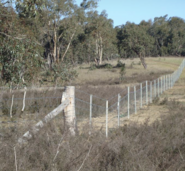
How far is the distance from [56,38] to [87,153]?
40.2 metres

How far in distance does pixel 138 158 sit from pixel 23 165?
217 cm

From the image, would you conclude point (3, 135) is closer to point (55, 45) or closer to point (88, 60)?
point (55, 45)

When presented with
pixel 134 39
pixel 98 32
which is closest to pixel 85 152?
pixel 134 39

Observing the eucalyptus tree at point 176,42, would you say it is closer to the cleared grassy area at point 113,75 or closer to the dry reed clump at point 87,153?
the cleared grassy area at point 113,75

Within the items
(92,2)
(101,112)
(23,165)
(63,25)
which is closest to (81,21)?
(63,25)

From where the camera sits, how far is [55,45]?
44.3 meters

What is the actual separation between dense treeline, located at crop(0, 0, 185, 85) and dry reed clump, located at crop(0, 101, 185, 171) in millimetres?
5500

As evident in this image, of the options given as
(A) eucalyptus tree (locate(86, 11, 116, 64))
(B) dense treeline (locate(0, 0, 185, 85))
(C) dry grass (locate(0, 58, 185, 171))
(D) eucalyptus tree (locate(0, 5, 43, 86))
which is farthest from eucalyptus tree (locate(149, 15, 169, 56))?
(C) dry grass (locate(0, 58, 185, 171))

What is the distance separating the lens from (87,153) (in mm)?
5594

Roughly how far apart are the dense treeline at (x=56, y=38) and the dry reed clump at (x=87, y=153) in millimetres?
5500

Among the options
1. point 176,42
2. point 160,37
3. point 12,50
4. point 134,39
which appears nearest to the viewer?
point 12,50

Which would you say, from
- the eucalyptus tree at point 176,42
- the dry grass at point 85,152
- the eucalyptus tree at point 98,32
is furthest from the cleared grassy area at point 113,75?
the eucalyptus tree at point 176,42

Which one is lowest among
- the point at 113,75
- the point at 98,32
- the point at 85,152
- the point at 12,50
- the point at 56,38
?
the point at 113,75

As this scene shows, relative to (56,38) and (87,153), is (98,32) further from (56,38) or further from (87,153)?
(87,153)
